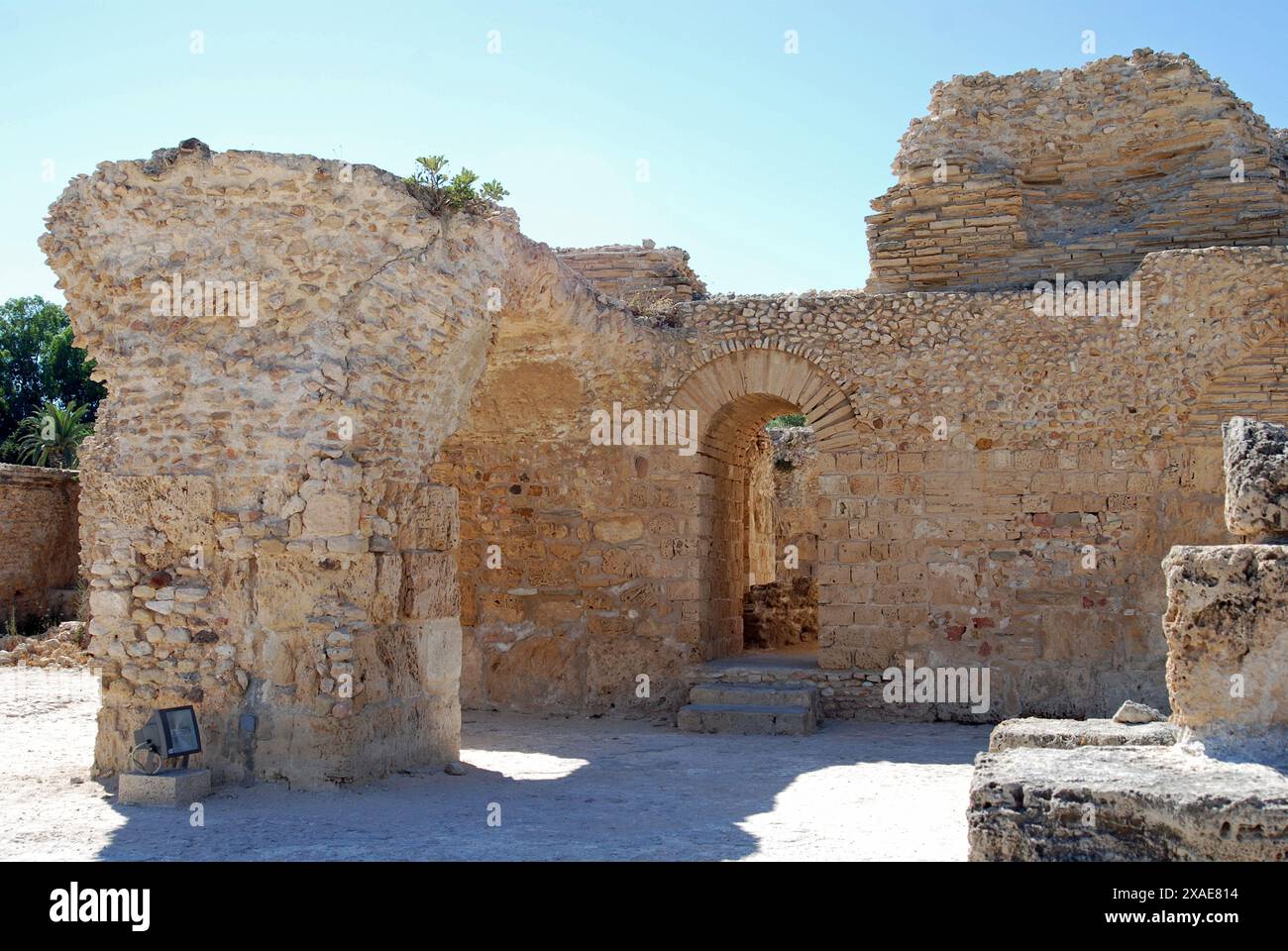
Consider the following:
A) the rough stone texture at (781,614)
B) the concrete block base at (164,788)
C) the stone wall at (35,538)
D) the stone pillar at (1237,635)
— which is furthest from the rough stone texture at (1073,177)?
the stone wall at (35,538)

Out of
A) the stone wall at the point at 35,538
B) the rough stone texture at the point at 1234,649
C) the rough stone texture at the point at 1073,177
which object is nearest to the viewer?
the rough stone texture at the point at 1234,649

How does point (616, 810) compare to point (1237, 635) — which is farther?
point (616, 810)

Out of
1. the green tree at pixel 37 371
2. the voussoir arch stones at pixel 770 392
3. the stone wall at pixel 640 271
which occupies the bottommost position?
the voussoir arch stones at pixel 770 392

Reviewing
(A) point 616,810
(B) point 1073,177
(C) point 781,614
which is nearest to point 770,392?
(C) point 781,614

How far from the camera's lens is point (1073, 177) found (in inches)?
451

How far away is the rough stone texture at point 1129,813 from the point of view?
3.62 meters

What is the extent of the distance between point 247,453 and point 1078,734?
170 inches

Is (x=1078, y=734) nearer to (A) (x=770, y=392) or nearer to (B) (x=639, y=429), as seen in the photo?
(A) (x=770, y=392)

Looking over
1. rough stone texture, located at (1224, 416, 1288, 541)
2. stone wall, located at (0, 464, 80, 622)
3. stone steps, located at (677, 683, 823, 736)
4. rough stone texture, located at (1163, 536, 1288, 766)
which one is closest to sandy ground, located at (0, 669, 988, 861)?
stone steps, located at (677, 683, 823, 736)

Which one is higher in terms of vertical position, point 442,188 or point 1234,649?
point 442,188

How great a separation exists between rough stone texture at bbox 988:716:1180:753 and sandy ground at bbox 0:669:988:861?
529mm

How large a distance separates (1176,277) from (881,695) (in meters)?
4.06

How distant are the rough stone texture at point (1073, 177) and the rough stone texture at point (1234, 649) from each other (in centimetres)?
691

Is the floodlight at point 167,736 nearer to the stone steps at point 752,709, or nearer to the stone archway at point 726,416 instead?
the stone steps at point 752,709
